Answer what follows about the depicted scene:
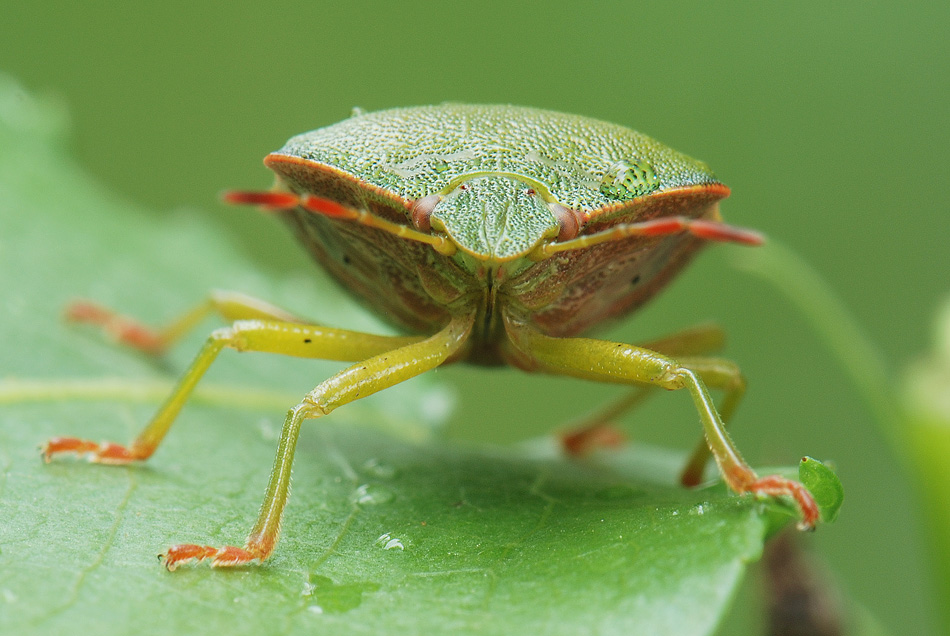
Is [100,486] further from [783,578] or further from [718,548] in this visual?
[783,578]

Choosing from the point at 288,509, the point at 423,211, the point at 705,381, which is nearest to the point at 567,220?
the point at 423,211

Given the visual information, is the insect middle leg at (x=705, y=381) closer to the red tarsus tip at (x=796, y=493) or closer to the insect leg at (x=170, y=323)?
the red tarsus tip at (x=796, y=493)

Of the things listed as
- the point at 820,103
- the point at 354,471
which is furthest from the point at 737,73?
the point at 354,471

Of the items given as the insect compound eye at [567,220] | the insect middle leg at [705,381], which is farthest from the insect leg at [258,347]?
the insect middle leg at [705,381]

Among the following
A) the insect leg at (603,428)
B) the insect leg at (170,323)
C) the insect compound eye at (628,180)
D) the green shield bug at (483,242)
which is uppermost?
the insect compound eye at (628,180)

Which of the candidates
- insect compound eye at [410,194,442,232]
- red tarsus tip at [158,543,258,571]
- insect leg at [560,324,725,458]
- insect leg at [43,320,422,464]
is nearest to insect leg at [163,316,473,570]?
red tarsus tip at [158,543,258,571]

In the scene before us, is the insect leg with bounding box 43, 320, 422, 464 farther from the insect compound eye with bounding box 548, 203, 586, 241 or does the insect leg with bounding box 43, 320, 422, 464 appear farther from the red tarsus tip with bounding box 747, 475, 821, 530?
the red tarsus tip with bounding box 747, 475, 821, 530

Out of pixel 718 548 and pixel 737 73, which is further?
pixel 737 73

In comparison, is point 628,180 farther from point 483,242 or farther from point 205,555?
point 205,555
